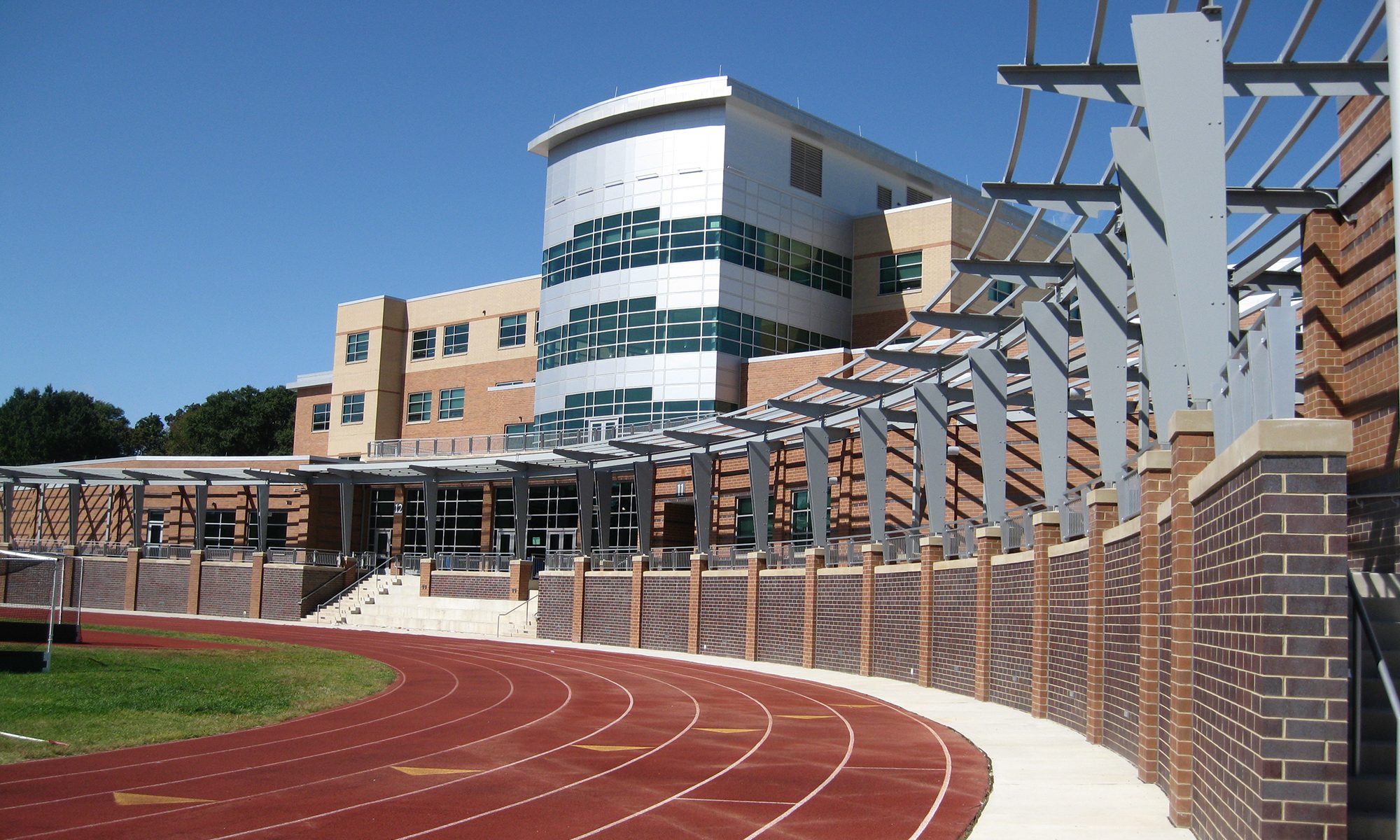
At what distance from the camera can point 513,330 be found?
208 feet

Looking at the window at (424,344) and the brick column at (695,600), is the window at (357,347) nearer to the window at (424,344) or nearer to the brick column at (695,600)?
the window at (424,344)

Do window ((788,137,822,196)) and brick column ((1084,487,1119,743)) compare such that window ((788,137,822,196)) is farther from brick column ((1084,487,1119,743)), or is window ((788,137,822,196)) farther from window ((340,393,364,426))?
brick column ((1084,487,1119,743))

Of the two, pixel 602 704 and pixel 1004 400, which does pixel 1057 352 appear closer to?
pixel 1004 400

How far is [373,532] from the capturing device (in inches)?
2456

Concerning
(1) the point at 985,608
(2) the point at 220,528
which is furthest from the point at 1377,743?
(2) the point at 220,528

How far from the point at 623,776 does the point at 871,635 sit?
1700 cm

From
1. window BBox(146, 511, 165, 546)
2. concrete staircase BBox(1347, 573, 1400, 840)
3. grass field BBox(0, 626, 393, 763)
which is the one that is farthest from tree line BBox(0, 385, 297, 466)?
concrete staircase BBox(1347, 573, 1400, 840)

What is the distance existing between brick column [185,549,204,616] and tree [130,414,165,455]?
65627mm

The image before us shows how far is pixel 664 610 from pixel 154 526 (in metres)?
38.9

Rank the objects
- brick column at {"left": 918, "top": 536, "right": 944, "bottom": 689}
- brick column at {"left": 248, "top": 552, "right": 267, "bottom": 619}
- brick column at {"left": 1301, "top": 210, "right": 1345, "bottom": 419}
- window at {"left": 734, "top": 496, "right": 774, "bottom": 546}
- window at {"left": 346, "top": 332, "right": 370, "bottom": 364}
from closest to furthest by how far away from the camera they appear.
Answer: brick column at {"left": 1301, "top": 210, "right": 1345, "bottom": 419}
brick column at {"left": 918, "top": 536, "right": 944, "bottom": 689}
window at {"left": 734, "top": 496, "right": 774, "bottom": 546}
brick column at {"left": 248, "top": 552, "right": 267, "bottom": 619}
window at {"left": 346, "top": 332, "right": 370, "bottom": 364}

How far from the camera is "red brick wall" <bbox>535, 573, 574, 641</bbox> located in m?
45.2

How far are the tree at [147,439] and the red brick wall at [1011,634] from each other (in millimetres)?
109783

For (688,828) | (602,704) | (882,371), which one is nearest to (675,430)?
(882,371)

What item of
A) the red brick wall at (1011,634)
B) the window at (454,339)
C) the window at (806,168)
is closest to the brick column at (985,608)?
the red brick wall at (1011,634)
